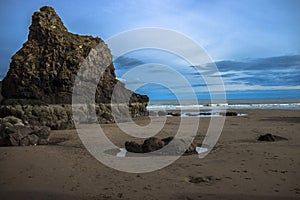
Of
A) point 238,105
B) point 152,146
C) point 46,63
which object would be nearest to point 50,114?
point 46,63

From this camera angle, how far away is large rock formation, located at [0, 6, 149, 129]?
16.7 m

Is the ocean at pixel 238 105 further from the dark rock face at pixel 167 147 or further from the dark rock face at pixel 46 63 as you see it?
the dark rock face at pixel 167 147

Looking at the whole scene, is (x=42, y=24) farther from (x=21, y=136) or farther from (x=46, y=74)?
(x=21, y=136)

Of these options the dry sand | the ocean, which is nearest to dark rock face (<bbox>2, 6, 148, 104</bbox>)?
the dry sand

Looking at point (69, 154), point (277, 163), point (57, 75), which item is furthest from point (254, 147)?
point (57, 75)

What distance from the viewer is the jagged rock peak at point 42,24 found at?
20.8 m

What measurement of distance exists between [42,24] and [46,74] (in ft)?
17.2

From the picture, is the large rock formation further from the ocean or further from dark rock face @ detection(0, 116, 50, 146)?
the ocean

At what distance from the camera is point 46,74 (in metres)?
19.2

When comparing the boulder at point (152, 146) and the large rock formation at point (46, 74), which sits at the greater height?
the large rock formation at point (46, 74)

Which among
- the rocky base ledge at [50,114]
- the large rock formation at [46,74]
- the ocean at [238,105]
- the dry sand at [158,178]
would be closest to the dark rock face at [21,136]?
the dry sand at [158,178]

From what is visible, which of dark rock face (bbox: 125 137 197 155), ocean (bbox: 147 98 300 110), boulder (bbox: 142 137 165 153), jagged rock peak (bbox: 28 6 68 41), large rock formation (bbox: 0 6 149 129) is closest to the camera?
dark rock face (bbox: 125 137 197 155)

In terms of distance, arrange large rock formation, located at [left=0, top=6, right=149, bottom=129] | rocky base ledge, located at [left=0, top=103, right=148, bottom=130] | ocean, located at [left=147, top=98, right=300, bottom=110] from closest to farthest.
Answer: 1. rocky base ledge, located at [left=0, top=103, right=148, bottom=130]
2. large rock formation, located at [left=0, top=6, right=149, bottom=129]
3. ocean, located at [left=147, top=98, right=300, bottom=110]

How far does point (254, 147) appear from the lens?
892cm
